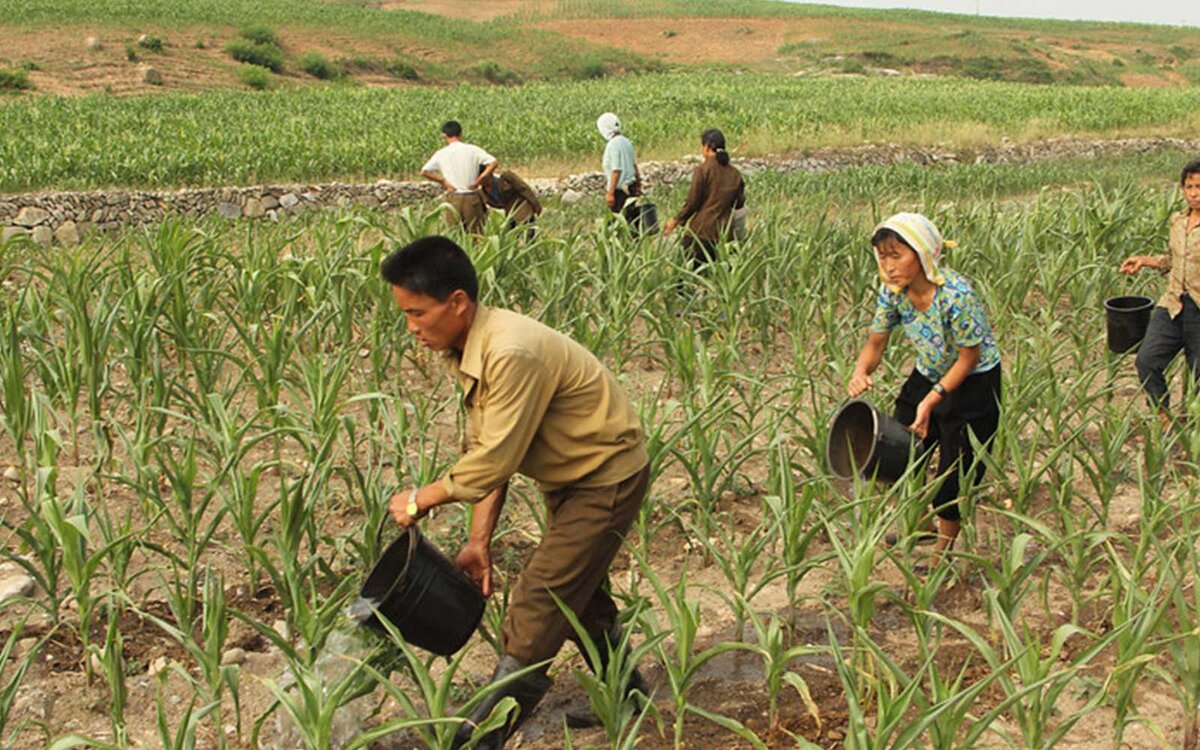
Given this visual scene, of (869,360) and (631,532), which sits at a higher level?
(869,360)

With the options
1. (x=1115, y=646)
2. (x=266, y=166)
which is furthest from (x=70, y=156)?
(x=1115, y=646)

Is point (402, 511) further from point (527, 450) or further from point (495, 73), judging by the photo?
point (495, 73)

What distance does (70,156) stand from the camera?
518 inches

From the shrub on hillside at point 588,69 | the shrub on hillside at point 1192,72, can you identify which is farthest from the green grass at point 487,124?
the shrub on hillside at point 1192,72

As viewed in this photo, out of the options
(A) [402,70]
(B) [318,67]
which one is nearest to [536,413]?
(B) [318,67]

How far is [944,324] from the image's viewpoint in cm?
395

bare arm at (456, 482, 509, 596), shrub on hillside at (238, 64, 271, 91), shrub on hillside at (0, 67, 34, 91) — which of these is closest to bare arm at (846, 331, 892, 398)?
bare arm at (456, 482, 509, 596)

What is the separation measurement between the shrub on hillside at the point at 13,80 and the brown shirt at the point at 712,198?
2199cm

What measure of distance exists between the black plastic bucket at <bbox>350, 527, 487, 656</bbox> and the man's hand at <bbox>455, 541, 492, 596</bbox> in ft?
0.25

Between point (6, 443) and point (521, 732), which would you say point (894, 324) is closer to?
point (521, 732)

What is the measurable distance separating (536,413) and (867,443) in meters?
1.66

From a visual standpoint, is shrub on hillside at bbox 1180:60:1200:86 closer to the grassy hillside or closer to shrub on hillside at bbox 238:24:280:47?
the grassy hillside

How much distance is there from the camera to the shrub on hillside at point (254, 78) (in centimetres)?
3177

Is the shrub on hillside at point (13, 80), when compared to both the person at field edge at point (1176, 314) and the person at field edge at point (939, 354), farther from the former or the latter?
the person at field edge at point (939, 354)
